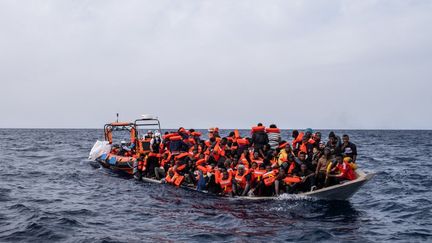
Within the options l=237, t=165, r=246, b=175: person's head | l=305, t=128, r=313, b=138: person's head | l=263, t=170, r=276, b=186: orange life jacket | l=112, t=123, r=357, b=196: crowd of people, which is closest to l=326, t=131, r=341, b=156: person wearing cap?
l=112, t=123, r=357, b=196: crowd of people

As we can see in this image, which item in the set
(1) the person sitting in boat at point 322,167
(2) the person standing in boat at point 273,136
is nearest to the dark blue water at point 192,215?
(1) the person sitting in boat at point 322,167

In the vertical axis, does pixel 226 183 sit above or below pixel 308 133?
below

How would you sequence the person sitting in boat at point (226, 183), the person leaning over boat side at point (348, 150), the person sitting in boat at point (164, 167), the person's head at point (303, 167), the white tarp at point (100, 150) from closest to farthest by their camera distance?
the person's head at point (303, 167) < the person leaning over boat side at point (348, 150) < the person sitting in boat at point (226, 183) < the person sitting in boat at point (164, 167) < the white tarp at point (100, 150)

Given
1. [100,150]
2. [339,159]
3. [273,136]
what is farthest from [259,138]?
[100,150]

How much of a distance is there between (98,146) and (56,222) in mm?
17214

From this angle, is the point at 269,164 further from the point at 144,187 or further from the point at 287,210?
the point at 144,187

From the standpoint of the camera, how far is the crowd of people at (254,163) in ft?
53.9

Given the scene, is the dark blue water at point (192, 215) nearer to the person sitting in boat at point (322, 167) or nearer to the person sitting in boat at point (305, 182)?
the person sitting in boat at point (305, 182)

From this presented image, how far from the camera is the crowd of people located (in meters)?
16.4

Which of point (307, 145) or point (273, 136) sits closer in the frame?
point (307, 145)

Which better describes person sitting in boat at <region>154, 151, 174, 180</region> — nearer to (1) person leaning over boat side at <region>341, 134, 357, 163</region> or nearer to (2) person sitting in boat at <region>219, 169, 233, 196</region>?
(2) person sitting in boat at <region>219, 169, 233, 196</region>

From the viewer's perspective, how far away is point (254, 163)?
1745 centimetres

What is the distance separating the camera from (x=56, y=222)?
13.5 meters

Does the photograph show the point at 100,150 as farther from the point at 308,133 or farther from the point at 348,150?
the point at 348,150
